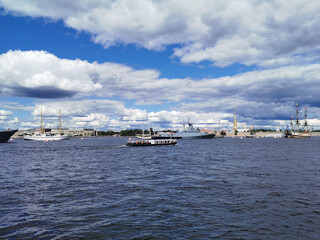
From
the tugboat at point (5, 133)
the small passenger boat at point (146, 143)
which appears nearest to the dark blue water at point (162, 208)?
the small passenger boat at point (146, 143)

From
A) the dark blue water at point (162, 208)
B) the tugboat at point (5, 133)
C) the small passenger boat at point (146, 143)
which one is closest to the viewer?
the dark blue water at point (162, 208)

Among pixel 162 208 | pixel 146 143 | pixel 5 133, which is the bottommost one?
pixel 162 208

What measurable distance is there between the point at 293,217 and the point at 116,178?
19114 mm

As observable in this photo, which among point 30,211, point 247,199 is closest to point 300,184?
point 247,199

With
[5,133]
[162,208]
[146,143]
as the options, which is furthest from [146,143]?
[162,208]

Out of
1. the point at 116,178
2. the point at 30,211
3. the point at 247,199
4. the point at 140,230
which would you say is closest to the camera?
the point at 140,230

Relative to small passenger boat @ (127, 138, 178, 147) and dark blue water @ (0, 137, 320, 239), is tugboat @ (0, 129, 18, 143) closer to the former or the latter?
small passenger boat @ (127, 138, 178, 147)

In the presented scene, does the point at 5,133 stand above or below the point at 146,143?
above

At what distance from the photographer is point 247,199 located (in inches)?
740

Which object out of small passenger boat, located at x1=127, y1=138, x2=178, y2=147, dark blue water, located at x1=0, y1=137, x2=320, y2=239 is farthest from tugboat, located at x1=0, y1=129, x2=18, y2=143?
dark blue water, located at x1=0, y1=137, x2=320, y2=239

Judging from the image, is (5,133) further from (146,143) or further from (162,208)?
(162,208)

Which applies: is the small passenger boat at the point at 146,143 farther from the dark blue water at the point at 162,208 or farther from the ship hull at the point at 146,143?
the dark blue water at the point at 162,208

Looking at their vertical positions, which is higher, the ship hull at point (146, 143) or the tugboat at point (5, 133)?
the tugboat at point (5, 133)

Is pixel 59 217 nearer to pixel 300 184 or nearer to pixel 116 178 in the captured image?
pixel 116 178
